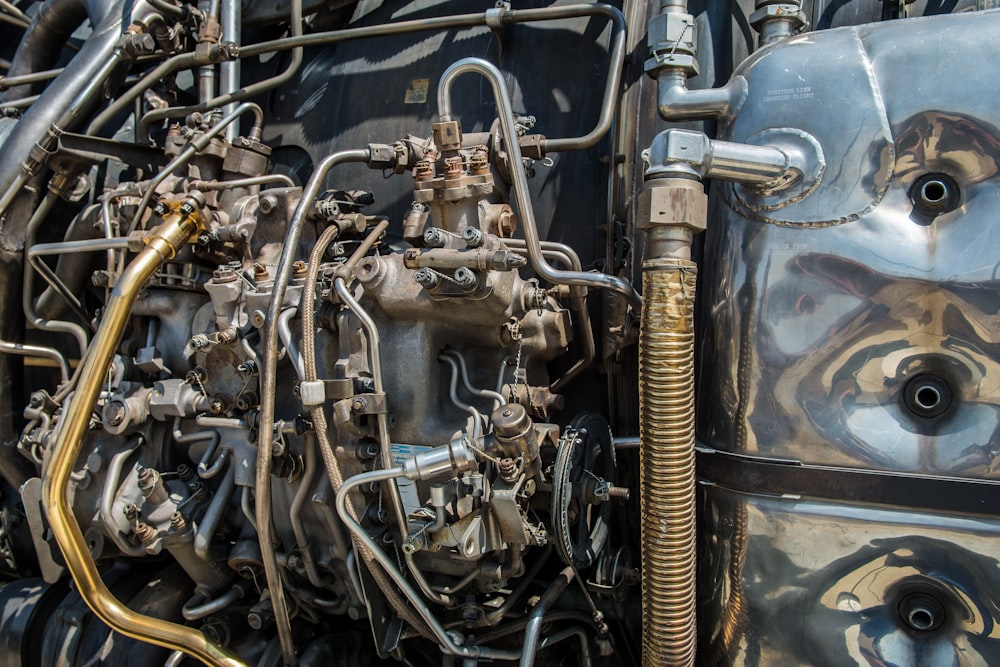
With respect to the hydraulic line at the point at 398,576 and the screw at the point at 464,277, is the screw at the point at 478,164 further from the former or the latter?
the hydraulic line at the point at 398,576

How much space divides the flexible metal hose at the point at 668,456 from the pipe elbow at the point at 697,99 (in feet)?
1.30

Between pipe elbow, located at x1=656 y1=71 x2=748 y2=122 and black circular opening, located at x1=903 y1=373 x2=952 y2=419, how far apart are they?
0.68 meters

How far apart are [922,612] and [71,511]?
197 cm

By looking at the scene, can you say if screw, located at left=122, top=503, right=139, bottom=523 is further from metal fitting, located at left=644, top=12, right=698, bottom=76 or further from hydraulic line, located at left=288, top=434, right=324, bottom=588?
metal fitting, located at left=644, top=12, right=698, bottom=76

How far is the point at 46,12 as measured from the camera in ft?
9.57

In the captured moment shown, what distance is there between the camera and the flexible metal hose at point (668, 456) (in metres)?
1.50

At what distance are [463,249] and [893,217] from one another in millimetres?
890

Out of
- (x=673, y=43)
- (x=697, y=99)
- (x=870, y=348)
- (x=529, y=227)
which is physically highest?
(x=673, y=43)

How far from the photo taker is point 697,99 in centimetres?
170

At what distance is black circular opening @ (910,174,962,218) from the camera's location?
1.47 metres

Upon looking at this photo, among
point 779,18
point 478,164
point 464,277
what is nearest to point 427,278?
point 464,277

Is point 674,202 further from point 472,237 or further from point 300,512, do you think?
point 300,512

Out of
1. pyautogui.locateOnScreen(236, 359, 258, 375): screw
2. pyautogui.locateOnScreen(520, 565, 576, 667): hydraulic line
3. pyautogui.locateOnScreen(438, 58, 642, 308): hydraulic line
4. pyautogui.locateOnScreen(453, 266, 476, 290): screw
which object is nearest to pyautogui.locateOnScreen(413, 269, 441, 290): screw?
pyautogui.locateOnScreen(453, 266, 476, 290): screw

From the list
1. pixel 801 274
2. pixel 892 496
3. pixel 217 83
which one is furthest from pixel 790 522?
pixel 217 83
